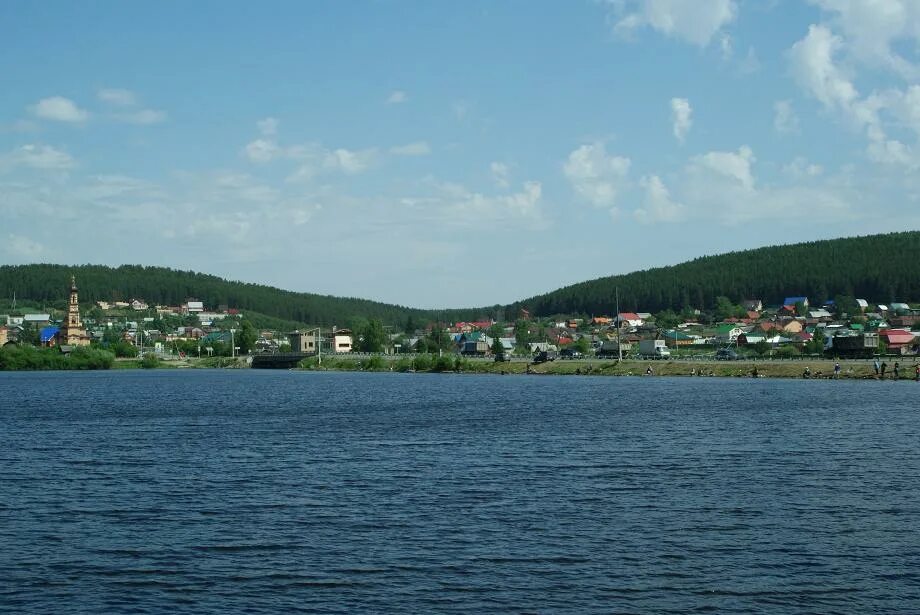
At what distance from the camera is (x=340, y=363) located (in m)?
189

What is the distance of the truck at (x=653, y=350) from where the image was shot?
493 ft

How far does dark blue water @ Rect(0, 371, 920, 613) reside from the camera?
21.2 meters

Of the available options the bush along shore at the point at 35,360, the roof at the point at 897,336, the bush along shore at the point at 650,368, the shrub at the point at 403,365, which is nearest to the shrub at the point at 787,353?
the bush along shore at the point at 650,368

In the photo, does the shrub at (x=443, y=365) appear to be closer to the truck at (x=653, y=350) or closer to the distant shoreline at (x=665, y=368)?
the distant shoreline at (x=665, y=368)

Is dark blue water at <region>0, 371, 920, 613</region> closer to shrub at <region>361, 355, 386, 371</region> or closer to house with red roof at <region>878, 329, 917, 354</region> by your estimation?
house with red roof at <region>878, 329, 917, 354</region>

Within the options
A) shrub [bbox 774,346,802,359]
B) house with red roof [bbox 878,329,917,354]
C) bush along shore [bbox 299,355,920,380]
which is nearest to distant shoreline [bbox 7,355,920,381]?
bush along shore [bbox 299,355,920,380]

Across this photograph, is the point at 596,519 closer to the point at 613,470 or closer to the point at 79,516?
the point at 613,470

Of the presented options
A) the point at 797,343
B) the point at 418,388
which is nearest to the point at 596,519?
the point at 418,388

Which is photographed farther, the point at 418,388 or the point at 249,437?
the point at 418,388

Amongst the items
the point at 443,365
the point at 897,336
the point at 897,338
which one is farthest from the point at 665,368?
the point at 897,336

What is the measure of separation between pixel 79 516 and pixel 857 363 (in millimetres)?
96903

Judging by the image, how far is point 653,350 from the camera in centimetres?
15688

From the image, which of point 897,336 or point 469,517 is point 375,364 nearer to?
point 897,336

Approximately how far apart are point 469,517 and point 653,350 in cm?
13147
